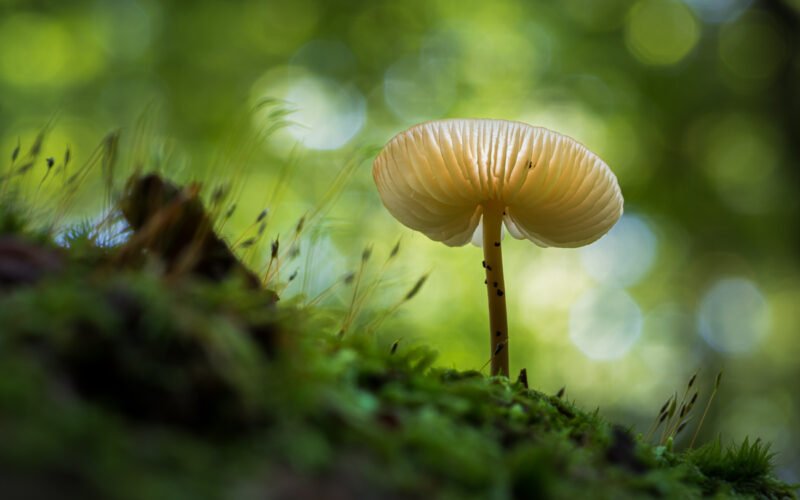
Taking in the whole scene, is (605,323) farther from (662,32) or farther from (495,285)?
(495,285)

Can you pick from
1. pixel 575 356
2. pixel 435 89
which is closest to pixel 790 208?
pixel 575 356

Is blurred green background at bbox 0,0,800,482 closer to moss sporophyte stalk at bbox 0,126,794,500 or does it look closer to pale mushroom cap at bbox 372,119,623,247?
pale mushroom cap at bbox 372,119,623,247

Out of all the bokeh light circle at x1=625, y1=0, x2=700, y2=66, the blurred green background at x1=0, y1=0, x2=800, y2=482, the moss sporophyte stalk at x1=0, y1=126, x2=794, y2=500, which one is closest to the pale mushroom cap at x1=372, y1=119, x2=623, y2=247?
the moss sporophyte stalk at x1=0, y1=126, x2=794, y2=500

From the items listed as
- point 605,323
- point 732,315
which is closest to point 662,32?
point 732,315

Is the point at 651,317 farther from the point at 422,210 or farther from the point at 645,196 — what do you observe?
the point at 422,210

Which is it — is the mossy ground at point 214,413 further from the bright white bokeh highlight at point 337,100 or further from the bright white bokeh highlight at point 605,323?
the bright white bokeh highlight at point 605,323
